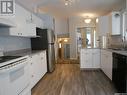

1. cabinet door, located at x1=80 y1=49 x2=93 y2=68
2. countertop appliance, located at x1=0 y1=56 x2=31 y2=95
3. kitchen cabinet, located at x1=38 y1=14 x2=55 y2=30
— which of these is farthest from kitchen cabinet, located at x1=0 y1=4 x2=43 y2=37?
cabinet door, located at x1=80 y1=49 x2=93 y2=68

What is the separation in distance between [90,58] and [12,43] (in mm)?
3137

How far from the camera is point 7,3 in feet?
A: 8.56

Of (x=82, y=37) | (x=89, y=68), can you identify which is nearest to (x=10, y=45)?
(x=89, y=68)

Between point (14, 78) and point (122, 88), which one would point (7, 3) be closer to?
point (14, 78)

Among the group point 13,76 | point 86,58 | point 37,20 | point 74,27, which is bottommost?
point 86,58

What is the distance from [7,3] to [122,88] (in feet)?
9.17

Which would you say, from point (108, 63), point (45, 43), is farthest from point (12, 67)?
point (45, 43)

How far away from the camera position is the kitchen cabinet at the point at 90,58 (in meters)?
5.73

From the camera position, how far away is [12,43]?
153 inches

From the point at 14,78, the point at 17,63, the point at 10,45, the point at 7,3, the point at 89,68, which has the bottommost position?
the point at 89,68

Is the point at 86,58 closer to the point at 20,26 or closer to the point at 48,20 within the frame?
the point at 48,20

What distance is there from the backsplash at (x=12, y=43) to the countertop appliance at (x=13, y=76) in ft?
3.23

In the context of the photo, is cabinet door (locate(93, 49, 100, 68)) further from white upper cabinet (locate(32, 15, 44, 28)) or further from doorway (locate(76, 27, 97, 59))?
doorway (locate(76, 27, 97, 59))

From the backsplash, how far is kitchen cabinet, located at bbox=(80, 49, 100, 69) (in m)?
2.29
